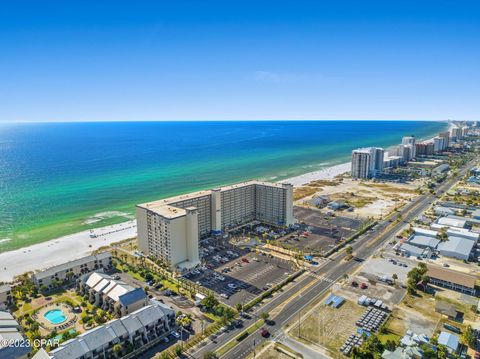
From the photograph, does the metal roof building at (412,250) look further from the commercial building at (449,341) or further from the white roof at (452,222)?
the commercial building at (449,341)

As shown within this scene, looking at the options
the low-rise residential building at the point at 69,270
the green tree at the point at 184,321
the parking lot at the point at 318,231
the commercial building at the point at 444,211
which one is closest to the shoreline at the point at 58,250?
the low-rise residential building at the point at 69,270

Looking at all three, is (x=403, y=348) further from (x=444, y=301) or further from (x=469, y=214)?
(x=469, y=214)

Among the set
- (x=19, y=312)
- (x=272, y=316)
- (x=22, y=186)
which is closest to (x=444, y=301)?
(x=272, y=316)

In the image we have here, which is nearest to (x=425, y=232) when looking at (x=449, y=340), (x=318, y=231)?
(x=318, y=231)

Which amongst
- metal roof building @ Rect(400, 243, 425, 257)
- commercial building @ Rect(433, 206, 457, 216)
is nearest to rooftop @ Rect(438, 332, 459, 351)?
metal roof building @ Rect(400, 243, 425, 257)

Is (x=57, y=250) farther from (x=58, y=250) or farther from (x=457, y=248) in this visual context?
(x=457, y=248)
